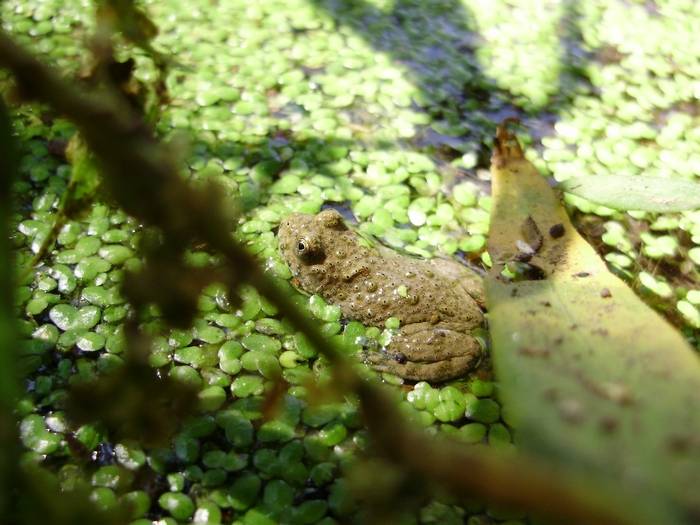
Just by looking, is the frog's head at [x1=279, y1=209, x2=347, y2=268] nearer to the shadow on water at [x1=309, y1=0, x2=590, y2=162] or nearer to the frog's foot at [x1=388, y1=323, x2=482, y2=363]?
the frog's foot at [x1=388, y1=323, x2=482, y2=363]

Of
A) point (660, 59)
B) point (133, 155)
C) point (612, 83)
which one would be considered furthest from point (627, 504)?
point (660, 59)

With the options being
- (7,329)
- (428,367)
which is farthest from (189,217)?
(428,367)

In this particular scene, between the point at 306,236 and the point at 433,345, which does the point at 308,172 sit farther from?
the point at 433,345

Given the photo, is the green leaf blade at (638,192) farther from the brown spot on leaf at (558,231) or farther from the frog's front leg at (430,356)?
the frog's front leg at (430,356)

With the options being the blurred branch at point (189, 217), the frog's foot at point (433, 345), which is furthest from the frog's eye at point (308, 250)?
the blurred branch at point (189, 217)

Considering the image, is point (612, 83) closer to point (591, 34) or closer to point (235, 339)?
point (591, 34)

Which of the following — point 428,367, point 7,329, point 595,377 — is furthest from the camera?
point 428,367
